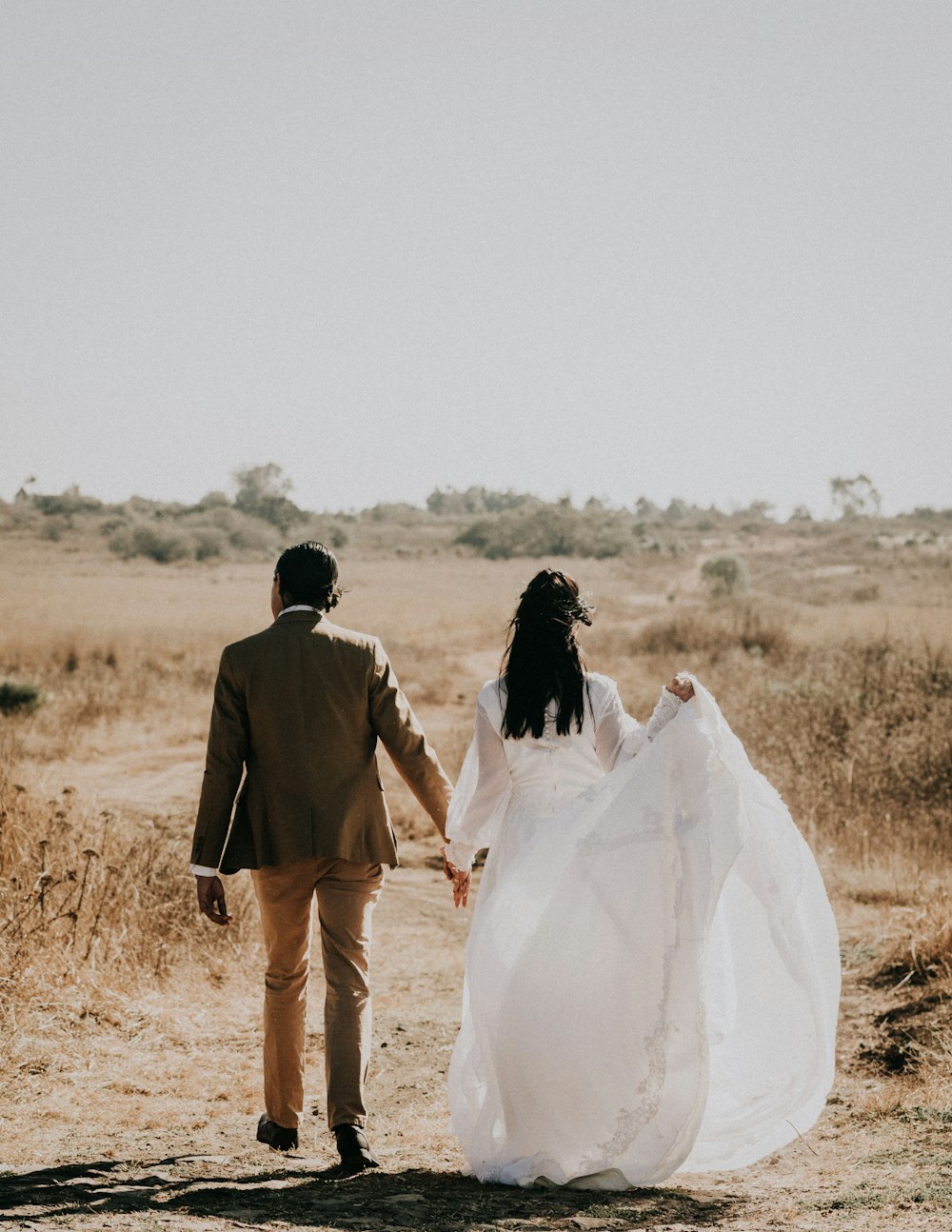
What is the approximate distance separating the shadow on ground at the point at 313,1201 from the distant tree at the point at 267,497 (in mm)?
51121

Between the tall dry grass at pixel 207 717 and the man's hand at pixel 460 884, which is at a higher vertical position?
the man's hand at pixel 460 884

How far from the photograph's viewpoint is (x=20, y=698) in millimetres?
16781

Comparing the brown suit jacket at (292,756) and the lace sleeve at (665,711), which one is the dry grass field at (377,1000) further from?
the lace sleeve at (665,711)

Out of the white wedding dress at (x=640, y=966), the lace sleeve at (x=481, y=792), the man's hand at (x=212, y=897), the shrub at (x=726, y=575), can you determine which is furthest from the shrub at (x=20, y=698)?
the shrub at (x=726, y=575)

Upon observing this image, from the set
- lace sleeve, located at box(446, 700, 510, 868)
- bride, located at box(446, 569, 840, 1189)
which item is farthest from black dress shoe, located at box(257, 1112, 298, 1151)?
lace sleeve, located at box(446, 700, 510, 868)

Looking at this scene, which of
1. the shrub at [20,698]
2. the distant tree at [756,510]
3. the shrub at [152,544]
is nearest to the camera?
the shrub at [20,698]

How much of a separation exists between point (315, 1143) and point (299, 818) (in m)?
1.22

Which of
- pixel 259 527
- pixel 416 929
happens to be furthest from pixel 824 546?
pixel 416 929

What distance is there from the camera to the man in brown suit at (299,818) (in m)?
3.92

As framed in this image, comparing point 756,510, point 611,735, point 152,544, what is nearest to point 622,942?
point 611,735

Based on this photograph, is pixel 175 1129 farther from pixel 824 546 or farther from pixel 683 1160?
pixel 824 546

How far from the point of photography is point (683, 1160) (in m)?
3.52

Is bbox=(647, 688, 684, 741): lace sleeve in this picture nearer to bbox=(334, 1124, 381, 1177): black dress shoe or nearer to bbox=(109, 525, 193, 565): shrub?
bbox=(334, 1124, 381, 1177): black dress shoe

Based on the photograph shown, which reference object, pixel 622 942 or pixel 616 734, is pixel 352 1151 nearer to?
pixel 622 942
